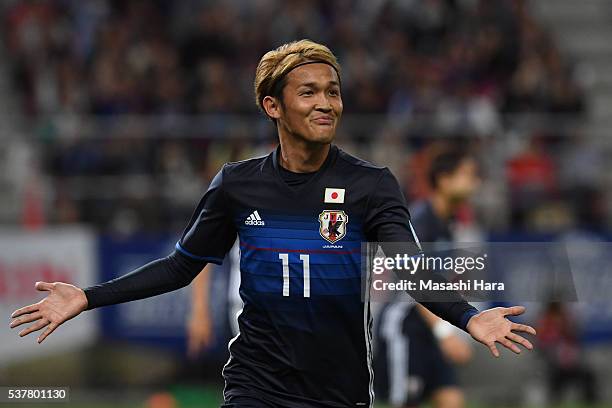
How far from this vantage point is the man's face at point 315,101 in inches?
206

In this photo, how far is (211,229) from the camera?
5531 mm

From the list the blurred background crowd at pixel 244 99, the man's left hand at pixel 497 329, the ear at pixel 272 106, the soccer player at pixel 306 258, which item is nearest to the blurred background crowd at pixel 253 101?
the blurred background crowd at pixel 244 99

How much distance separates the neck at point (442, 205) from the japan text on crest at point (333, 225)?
347 centimetres

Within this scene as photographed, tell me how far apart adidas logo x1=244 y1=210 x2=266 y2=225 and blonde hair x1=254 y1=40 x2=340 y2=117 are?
0.49 m

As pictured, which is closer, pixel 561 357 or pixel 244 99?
pixel 561 357

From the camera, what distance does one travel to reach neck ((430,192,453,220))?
28.3 feet

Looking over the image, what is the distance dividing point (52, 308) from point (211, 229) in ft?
2.43

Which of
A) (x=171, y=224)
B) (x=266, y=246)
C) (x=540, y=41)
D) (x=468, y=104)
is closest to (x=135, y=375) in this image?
(x=171, y=224)

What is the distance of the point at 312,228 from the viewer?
17.2 ft

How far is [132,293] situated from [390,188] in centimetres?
117

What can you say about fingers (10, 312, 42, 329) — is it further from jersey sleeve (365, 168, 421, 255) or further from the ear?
jersey sleeve (365, 168, 421, 255)

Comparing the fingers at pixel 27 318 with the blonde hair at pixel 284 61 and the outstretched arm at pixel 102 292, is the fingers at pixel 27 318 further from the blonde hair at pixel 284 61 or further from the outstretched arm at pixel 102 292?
the blonde hair at pixel 284 61

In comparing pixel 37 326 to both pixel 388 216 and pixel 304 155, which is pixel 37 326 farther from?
pixel 388 216

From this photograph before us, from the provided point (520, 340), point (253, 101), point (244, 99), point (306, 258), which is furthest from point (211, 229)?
point (244, 99)
